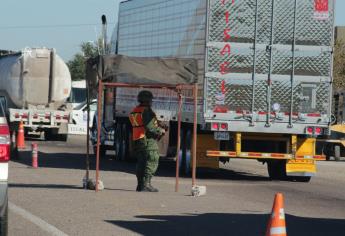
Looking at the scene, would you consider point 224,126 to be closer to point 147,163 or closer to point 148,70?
point 148,70

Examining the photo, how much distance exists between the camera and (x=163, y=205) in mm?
14977

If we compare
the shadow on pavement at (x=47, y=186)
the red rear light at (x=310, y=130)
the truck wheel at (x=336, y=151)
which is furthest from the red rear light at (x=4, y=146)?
the truck wheel at (x=336, y=151)

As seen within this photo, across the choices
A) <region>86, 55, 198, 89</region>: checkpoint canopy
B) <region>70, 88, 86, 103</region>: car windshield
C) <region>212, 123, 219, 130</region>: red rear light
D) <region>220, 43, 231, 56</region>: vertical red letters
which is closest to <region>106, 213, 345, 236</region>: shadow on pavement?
<region>86, 55, 198, 89</region>: checkpoint canopy

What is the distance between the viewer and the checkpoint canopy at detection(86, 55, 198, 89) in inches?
678

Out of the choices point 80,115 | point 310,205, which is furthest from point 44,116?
point 310,205

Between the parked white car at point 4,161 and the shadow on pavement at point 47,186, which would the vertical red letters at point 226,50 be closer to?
the shadow on pavement at point 47,186

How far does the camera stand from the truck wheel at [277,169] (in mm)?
22445

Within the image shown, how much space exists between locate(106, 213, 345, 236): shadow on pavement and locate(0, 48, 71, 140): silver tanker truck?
76.1 ft

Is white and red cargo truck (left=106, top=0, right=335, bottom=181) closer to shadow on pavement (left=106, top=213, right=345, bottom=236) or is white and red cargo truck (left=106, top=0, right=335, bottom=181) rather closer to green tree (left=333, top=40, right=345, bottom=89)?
shadow on pavement (left=106, top=213, right=345, bottom=236)

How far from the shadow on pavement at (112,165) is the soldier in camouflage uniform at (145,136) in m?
5.41

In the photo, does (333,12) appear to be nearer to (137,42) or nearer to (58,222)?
(137,42)

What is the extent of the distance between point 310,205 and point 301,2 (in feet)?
19.9

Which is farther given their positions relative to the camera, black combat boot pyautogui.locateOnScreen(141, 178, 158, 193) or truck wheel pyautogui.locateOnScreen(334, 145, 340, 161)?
truck wheel pyautogui.locateOnScreen(334, 145, 340, 161)

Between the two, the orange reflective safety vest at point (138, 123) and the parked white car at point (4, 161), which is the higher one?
the orange reflective safety vest at point (138, 123)
